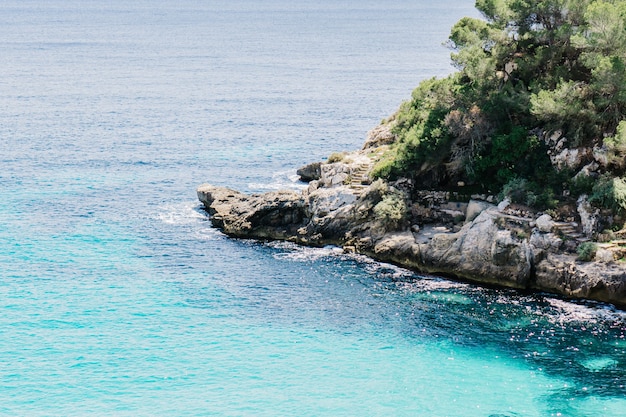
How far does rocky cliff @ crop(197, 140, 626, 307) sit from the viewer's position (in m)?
64.9

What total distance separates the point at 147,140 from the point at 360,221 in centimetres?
4802

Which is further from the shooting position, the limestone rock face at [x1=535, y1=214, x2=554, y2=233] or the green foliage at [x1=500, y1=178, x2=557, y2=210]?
the green foliage at [x1=500, y1=178, x2=557, y2=210]

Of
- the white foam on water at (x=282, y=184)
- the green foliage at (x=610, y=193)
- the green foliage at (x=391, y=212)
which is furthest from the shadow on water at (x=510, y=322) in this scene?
the white foam on water at (x=282, y=184)

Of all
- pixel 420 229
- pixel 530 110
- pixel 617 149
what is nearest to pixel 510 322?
pixel 420 229

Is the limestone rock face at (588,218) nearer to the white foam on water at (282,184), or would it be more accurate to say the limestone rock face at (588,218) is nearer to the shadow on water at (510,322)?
the shadow on water at (510,322)

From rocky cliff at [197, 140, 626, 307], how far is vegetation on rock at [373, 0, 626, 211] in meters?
3.15

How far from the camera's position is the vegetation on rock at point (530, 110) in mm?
69250

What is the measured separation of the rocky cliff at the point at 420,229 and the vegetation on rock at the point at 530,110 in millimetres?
3151

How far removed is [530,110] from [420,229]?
13857mm

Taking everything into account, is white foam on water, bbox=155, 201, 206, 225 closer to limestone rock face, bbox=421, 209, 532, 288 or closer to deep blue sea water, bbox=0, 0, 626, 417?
deep blue sea water, bbox=0, 0, 626, 417

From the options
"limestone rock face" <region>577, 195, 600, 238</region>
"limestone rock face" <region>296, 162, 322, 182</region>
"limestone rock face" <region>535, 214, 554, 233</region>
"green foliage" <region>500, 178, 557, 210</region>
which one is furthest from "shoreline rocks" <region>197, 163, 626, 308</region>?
"limestone rock face" <region>296, 162, 322, 182</region>

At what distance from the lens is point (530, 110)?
72.2m

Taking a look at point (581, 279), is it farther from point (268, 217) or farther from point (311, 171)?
point (311, 171)

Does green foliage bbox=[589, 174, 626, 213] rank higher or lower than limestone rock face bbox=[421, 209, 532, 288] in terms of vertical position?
higher
